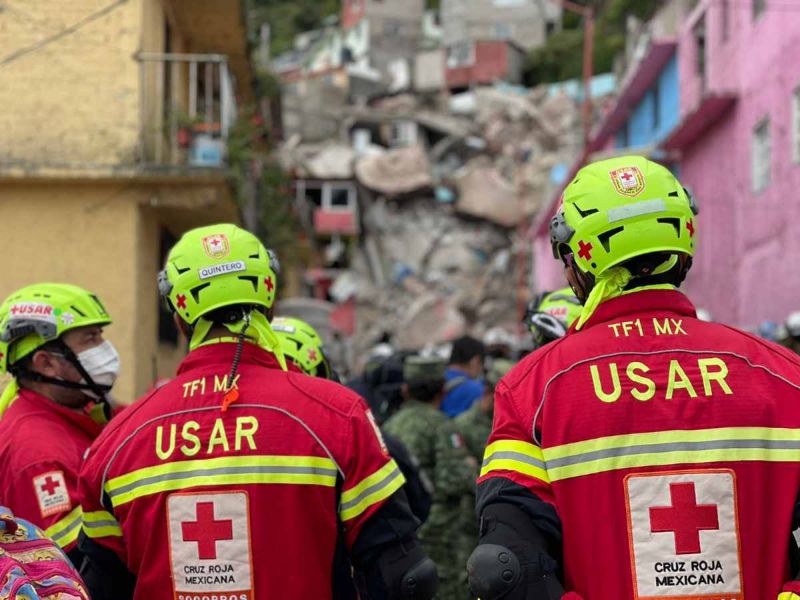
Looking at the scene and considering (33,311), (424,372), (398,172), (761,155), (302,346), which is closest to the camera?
(33,311)

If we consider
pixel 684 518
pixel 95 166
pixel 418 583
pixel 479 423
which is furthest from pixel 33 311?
pixel 95 166

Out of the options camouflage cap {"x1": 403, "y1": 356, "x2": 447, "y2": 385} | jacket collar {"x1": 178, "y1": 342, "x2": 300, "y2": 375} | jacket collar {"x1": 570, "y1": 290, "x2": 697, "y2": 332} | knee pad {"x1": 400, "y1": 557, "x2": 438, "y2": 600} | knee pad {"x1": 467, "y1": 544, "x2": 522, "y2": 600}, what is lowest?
knee pad {"x1": 400, "y1": 557, "x2": 438, "y2": 600}

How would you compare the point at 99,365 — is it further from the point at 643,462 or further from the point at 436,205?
the point at 436,205

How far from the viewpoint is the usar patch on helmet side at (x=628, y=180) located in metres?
2.89

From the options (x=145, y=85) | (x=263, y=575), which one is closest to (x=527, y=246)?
(x=145, y=85)

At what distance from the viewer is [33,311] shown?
4570 millimetres

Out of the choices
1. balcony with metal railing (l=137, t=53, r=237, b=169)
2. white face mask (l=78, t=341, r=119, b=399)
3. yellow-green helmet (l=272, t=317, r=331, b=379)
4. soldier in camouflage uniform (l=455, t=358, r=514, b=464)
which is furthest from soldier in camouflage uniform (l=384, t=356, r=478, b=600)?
balcony with metal railing (l=137, t=53, r=237, b=169)

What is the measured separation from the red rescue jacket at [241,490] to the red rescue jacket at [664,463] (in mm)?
680

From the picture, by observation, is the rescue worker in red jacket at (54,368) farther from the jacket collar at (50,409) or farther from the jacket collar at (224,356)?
the jacket collar at (224,356)

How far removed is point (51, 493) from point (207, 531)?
903 mm

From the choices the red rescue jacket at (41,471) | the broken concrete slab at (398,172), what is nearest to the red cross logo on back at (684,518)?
the red rescue jacket at (41,471)

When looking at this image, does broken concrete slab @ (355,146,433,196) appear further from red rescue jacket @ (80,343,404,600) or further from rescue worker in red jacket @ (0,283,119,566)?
red rescue jacket @ (80,343,404,600)

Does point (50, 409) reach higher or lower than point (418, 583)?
higher

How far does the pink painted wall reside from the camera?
15.8m
